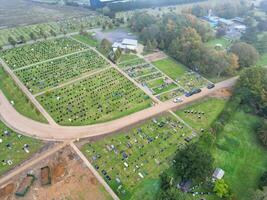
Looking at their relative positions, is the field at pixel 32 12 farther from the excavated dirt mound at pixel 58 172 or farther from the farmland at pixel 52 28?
the excavated dirt mound at pixel 58 172

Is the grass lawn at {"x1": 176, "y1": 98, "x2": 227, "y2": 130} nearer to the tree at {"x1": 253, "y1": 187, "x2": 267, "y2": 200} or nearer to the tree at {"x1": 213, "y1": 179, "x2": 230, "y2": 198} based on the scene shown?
the tree at {"x1": 213, "y1": 179, "x2": 230, "y2": 198}

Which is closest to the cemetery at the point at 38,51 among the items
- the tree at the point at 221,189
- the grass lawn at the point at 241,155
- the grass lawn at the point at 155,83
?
the grass lawn at the point at 155,83

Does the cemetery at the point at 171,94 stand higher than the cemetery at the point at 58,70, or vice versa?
the cemetery at the point at 58,70

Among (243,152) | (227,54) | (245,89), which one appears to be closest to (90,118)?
(243,152)

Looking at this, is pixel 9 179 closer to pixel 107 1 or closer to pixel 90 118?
pixel 90 118

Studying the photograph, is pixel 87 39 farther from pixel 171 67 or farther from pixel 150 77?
pixel 171 67

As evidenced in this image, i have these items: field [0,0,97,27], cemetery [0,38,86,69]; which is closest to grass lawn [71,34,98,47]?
cemetery [0,38,86,69]
